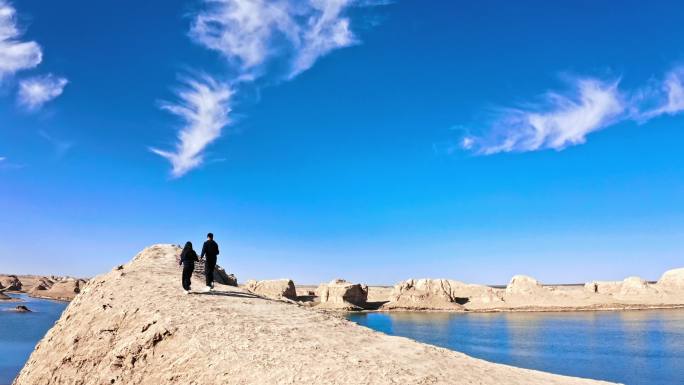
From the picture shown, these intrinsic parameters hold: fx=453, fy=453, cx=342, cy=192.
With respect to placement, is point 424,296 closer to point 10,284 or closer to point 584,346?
point 584,346

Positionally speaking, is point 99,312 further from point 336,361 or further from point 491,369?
point 491,369

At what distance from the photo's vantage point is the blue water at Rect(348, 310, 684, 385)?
1071 inches

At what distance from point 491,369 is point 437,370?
1858mm

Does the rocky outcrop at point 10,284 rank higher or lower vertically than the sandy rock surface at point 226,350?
lower

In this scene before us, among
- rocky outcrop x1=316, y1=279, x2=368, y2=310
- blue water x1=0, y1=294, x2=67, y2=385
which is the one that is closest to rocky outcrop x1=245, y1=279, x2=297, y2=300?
rocky outcrop x1=316, y1=279, x2=368, y2=310

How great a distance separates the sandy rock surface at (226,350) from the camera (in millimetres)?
8133

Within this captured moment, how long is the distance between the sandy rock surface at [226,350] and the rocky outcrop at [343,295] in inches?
2922

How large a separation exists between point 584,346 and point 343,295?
52511 millimetres

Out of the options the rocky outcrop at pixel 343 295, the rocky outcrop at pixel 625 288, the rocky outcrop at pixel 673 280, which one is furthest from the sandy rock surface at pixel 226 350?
the rocky outcrop at pixel 673 280

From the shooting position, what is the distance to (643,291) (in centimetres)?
9038

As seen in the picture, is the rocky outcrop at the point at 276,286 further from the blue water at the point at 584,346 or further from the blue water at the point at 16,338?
the blue water at the point at 584,346

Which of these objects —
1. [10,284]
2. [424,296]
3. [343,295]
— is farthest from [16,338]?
[10,284]

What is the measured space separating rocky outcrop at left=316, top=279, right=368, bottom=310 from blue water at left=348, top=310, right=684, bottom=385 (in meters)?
28.6

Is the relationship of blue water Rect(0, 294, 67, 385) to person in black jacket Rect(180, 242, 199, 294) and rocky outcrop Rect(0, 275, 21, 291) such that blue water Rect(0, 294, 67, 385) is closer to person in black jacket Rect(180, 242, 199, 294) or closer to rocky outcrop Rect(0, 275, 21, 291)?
person in black jacket Rect(180, 242, 199, 294)
